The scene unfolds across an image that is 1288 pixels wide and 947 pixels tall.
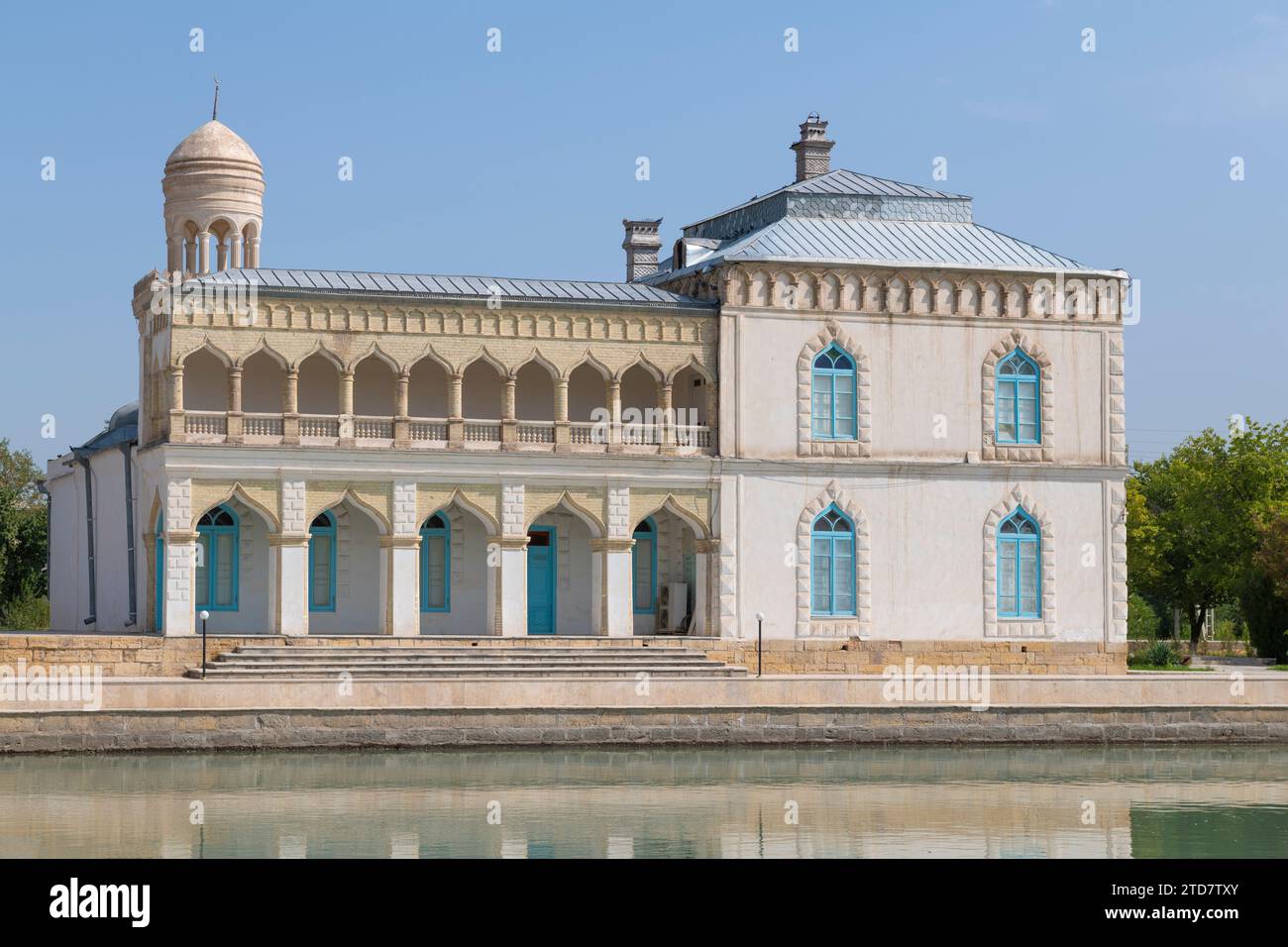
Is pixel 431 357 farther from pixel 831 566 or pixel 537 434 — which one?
pixel 831 566

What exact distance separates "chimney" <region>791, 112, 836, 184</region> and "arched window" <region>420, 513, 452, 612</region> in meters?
10.6

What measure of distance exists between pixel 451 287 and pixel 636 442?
13.2 ft

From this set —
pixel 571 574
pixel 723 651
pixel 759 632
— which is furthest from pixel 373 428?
pixel 759 632

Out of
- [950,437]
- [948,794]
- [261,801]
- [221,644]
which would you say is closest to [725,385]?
[950,437]

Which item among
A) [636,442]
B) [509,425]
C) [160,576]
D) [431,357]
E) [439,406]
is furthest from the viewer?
[439,406]

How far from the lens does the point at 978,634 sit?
3347 centimetres

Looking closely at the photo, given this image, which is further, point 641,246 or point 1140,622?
point 1140,622

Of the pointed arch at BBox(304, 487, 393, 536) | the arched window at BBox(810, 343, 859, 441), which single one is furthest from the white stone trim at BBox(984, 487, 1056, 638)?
the pointed arch at BBox(304, 487, 393, 536)

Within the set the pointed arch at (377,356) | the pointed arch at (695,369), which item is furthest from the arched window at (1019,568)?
the pointed arch at (377,356)

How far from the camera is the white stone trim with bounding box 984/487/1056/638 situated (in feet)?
110

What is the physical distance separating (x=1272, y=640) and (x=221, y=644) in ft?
74.0

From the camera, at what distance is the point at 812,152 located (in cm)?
3806

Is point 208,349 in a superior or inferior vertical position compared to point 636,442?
superior

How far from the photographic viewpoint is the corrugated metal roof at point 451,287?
3144 cm
